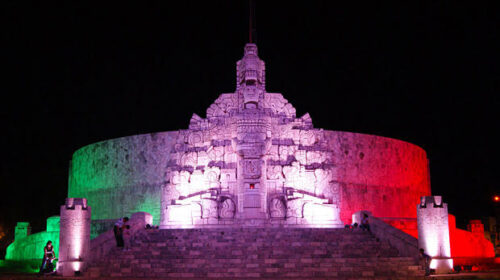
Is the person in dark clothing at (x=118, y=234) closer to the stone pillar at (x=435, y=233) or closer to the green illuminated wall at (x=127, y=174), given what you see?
the stone pillar at (x=435, y=233)

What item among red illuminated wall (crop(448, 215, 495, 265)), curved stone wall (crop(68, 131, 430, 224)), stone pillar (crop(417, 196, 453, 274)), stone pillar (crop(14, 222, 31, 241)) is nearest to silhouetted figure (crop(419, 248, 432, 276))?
stone pillar (crop(417, 196, 453, 274))

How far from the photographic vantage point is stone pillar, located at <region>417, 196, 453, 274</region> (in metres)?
18.8

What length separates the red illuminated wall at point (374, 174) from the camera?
108 ft

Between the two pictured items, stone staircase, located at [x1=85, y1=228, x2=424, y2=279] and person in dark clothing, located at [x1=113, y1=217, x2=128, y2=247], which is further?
person in dark clothing, located at [x1=113, y1=217, x2=128, y2=247]

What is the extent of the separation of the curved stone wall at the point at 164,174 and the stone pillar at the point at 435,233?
1261cm

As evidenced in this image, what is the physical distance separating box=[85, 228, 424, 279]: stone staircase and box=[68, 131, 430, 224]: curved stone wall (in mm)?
10376

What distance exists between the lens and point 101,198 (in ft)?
113

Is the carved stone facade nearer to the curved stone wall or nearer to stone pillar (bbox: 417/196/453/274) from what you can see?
the curved stone wall

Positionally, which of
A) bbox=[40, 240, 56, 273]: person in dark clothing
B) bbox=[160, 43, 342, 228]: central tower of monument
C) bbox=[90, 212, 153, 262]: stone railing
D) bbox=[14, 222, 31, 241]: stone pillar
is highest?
bbox=[160, 43, 342, 228]: central tower of monument

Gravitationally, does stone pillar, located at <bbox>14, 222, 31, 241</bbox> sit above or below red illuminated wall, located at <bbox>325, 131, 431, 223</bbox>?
below

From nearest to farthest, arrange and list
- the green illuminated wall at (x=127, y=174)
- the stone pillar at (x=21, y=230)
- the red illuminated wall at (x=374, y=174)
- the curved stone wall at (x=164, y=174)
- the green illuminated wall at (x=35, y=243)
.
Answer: the green illuminated wall at (x=35, y=243)
the stone pillar at (x=21, y=230)
the green illuminated wall at (x=127, y=174)
the curved stone wall at (x=164, y=174)
the red illuminated wall at (x=374, y=174)

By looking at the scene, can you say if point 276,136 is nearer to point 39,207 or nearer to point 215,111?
point 215,111

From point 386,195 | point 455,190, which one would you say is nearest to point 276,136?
point 386,195

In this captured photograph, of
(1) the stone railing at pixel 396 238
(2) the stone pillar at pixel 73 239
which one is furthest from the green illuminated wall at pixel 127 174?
(1) the stone railing at pixel 396 238
